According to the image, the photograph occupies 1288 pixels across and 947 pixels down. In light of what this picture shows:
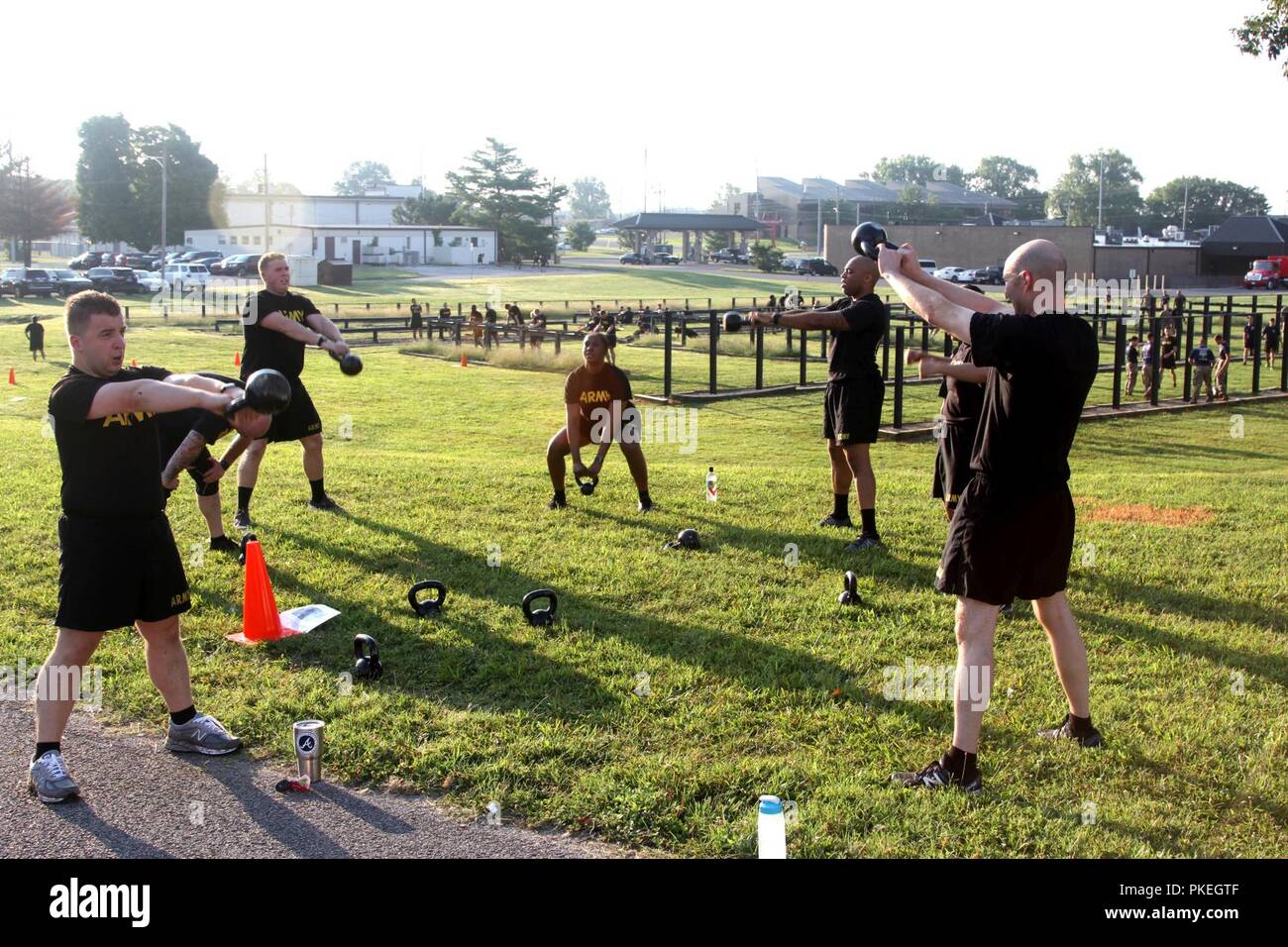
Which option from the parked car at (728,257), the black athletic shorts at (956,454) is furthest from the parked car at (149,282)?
the black athletic shorts at (956,454)

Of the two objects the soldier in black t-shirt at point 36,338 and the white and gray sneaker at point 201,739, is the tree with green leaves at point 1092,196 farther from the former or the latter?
the white and gray sneaker at point 201,739

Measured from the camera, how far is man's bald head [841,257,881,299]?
8.45 metres

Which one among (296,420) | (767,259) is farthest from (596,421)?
(767,259)

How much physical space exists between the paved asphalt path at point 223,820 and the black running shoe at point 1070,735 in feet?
6.96

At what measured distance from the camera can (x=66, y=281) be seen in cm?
5350

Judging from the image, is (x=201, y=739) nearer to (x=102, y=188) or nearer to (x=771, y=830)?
(x=771, y=830)

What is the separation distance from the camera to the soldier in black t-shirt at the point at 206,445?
4461 mm

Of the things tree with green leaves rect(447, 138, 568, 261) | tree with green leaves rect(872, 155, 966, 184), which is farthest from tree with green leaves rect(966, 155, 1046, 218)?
tree with green leaves rect(447, 138, 568, 261)

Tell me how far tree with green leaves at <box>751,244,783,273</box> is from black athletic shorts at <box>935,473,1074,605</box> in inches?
3140

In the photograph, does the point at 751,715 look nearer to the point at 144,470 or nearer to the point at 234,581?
the point at 144,470

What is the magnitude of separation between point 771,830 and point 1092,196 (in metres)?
125
